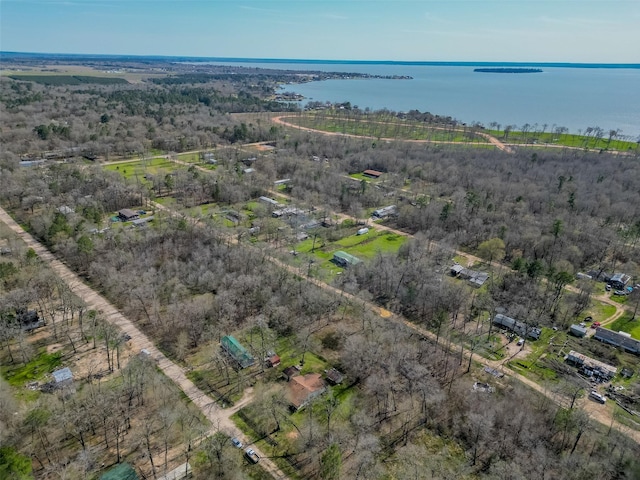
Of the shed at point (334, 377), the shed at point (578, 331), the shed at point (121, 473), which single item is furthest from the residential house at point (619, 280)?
the shed at point (121, 473)

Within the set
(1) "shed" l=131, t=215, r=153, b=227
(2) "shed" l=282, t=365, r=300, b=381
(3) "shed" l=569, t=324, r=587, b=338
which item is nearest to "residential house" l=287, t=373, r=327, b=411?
(2) "shed" l=282, t=365, r=300, b=381

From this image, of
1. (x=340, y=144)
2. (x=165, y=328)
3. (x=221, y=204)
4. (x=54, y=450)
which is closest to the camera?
(x=54, y=450)

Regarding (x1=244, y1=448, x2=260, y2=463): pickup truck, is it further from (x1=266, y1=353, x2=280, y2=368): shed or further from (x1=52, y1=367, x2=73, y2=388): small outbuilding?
(x1=52, y1=367, x2=73, y2=388): small outbuilding

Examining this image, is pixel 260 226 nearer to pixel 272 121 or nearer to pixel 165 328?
pixel 165 328

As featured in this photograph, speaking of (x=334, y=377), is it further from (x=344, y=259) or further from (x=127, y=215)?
(x=127, y=215)

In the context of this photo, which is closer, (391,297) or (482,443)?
(482,443)

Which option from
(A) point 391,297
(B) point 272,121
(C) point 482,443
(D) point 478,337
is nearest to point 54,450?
(C) point 482,443
